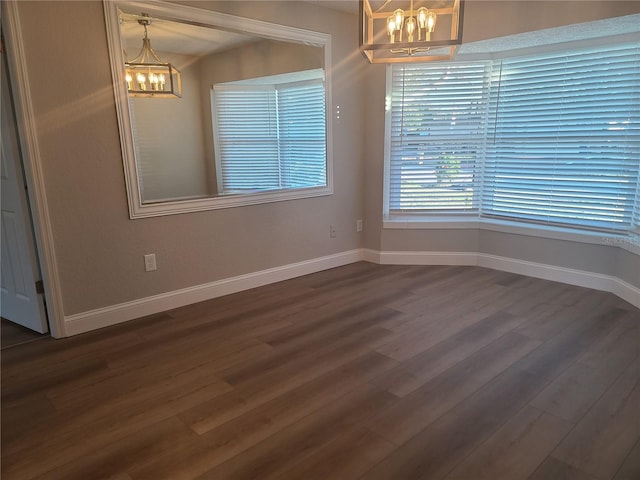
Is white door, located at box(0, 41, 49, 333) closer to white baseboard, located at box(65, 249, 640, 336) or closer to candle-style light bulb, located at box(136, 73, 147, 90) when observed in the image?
white baseboard, located at box(65, 249, 640, 336)

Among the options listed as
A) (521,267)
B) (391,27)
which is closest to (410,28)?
(391,27)

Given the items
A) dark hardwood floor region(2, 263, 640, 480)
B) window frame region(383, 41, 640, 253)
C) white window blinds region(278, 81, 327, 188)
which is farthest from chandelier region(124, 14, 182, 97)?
window frame region(383, 41, 640, 253)

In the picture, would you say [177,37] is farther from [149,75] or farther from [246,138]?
[246,138]

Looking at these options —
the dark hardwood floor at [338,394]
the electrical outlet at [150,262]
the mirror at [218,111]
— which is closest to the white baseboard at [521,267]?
the dark hardwood floor at [338,394]

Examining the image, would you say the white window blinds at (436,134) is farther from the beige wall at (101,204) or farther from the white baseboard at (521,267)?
the beige wall at (101,204)

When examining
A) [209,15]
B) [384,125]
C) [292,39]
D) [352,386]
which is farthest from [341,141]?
[352,386]

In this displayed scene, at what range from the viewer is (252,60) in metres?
3.62

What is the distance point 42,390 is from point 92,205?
122cm

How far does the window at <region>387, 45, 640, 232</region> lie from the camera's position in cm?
356

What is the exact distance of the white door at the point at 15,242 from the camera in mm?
2641

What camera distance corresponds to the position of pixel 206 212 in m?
3.51

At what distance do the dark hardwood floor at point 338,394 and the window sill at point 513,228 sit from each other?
20.6 inches

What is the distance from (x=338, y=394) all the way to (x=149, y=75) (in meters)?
2.56

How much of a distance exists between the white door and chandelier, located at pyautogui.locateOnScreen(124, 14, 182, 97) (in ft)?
2.40
